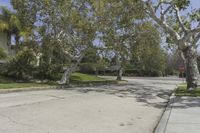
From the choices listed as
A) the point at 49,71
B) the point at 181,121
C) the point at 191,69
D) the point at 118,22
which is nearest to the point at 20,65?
the point at 49,71

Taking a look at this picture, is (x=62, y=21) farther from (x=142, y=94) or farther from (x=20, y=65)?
(x=142, y=94)

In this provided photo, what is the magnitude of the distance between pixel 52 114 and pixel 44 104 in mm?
2744

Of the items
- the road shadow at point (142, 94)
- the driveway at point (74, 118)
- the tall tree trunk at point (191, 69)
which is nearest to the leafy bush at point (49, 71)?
the road shadow at point (142, 94)

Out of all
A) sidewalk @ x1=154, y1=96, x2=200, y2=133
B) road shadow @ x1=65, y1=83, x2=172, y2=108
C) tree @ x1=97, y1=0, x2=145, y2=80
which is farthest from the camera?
tree @ x1=97, y1=0, x2=145, y2=80

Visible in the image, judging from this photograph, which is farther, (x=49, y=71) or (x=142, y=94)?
(x=49, y=71)

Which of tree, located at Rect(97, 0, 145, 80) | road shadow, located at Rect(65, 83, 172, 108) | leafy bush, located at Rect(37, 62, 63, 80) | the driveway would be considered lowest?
the driveway

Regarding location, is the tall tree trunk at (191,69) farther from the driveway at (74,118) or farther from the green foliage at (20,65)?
the green foliage at (20,65)

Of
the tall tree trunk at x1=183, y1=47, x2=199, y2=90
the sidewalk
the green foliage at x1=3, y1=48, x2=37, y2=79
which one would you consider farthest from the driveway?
the green foliage at x1=3, y1=48, x2=37, y2=79

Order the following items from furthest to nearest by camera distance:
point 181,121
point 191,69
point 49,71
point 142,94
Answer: point 49,71 → point 191,69 → point 142,94 → point 181,121

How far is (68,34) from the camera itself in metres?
33.6

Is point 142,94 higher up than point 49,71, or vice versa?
point 49,71

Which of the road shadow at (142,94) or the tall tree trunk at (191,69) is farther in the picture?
the tall tree trunk at (191,69)

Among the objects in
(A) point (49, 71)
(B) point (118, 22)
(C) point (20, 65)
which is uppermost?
(B) point (118, 22)

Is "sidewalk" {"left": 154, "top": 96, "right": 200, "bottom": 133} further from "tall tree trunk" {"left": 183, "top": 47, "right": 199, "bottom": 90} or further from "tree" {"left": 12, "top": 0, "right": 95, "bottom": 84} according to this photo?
"tree" {"left": 12, "top": 0, "right": 95, "bottom": 84}
